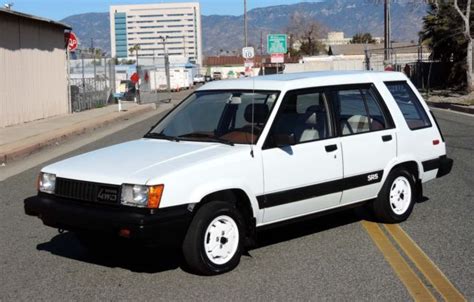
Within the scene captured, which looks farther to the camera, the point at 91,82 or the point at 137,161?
the point at 91,82

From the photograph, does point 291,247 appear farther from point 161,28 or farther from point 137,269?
point 161,28

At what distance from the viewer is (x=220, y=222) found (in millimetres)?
5520

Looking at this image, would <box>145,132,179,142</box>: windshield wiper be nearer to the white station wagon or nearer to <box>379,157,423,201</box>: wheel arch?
the white station wagon

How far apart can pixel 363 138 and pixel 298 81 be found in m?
0.98

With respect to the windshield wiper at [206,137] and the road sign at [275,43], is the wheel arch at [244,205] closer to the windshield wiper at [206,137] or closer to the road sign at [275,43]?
the windshield wiper at [206,137]

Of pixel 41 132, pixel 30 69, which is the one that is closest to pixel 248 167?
pixel 41 132

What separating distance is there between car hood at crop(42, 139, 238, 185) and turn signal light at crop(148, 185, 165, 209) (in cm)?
10

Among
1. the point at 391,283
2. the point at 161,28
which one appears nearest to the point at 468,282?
the point at 391,283

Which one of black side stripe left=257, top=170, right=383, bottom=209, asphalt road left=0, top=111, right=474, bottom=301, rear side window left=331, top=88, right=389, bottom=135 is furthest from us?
rear side window left=331, top=88, right=389, bottom=135

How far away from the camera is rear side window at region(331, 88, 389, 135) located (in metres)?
6.70

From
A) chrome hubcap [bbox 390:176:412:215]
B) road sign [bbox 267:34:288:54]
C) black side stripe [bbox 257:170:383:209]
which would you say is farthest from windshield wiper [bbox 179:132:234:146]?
road sign [bbox 267:34:288:54]

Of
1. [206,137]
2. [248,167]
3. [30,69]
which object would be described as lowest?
[248,167]

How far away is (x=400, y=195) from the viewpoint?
23.7 ft

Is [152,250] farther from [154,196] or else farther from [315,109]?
[315,109]
